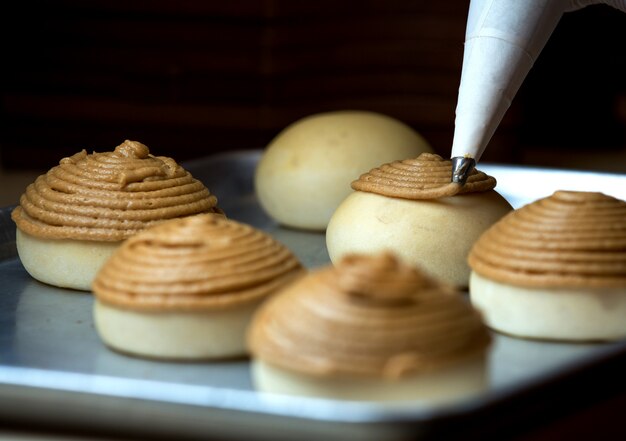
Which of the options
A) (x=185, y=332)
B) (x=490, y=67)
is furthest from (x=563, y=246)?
(x=185, y=332)

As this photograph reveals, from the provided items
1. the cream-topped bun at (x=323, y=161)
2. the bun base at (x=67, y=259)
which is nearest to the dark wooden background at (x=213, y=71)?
the cream-topped bun at (x=323, y=161)

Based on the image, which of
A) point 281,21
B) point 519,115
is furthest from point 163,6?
point 519,115

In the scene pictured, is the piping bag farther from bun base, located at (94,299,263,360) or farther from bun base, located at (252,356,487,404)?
bun base, located at (252,356,487,404)

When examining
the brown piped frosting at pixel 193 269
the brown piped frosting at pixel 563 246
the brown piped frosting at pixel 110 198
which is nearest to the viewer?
the brown piped frosting at pixel 193 269

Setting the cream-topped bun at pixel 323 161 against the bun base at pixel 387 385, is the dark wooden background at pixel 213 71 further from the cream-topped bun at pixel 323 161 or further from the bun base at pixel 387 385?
the bun base at pixel 387 385

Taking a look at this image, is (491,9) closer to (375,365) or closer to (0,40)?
(375,365)

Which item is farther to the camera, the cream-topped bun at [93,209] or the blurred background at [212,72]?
the blurred background at [212,72]

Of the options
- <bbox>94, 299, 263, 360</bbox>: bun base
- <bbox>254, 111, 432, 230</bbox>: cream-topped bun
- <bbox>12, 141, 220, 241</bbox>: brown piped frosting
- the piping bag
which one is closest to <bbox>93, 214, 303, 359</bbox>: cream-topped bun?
<bbox>94, 299, 263, 360</bbox>: bun base
